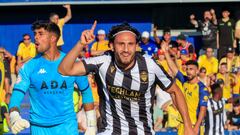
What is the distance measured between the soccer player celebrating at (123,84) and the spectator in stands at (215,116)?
465 centimetres

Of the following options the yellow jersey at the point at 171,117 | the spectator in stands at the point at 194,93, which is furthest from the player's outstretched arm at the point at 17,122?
the yellow jersey at the point at 171,117

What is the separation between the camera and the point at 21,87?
7.69 meters

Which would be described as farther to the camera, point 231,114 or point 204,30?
point 204,30

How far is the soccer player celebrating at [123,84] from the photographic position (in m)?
6.46

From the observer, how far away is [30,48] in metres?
16.3

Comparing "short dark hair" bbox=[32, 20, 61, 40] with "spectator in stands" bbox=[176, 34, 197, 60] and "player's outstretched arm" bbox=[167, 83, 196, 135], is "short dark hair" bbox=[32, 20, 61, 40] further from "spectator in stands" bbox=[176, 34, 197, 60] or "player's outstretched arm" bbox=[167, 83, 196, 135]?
"spectator in stands" bbox=[176, 34, 197, 60]

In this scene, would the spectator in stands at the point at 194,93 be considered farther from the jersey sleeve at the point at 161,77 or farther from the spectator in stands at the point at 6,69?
the spectator in stands at the point at 6,69

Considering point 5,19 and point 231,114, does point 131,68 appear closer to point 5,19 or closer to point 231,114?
point 231,114

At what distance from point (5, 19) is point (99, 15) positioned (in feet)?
8.73

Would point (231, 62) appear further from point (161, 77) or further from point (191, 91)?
point (161, 77)

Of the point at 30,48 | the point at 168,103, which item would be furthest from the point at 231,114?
the point at 30,48

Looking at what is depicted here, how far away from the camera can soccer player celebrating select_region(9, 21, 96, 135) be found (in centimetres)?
779

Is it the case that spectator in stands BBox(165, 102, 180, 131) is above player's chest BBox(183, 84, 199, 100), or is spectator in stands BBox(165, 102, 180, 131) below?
below

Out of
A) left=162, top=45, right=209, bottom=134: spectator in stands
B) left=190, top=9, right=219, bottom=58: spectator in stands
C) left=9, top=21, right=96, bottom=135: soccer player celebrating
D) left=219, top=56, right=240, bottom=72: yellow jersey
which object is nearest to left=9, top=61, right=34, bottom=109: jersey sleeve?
left=9, top=21, right=96, bottom=135: soccer player celebrating
